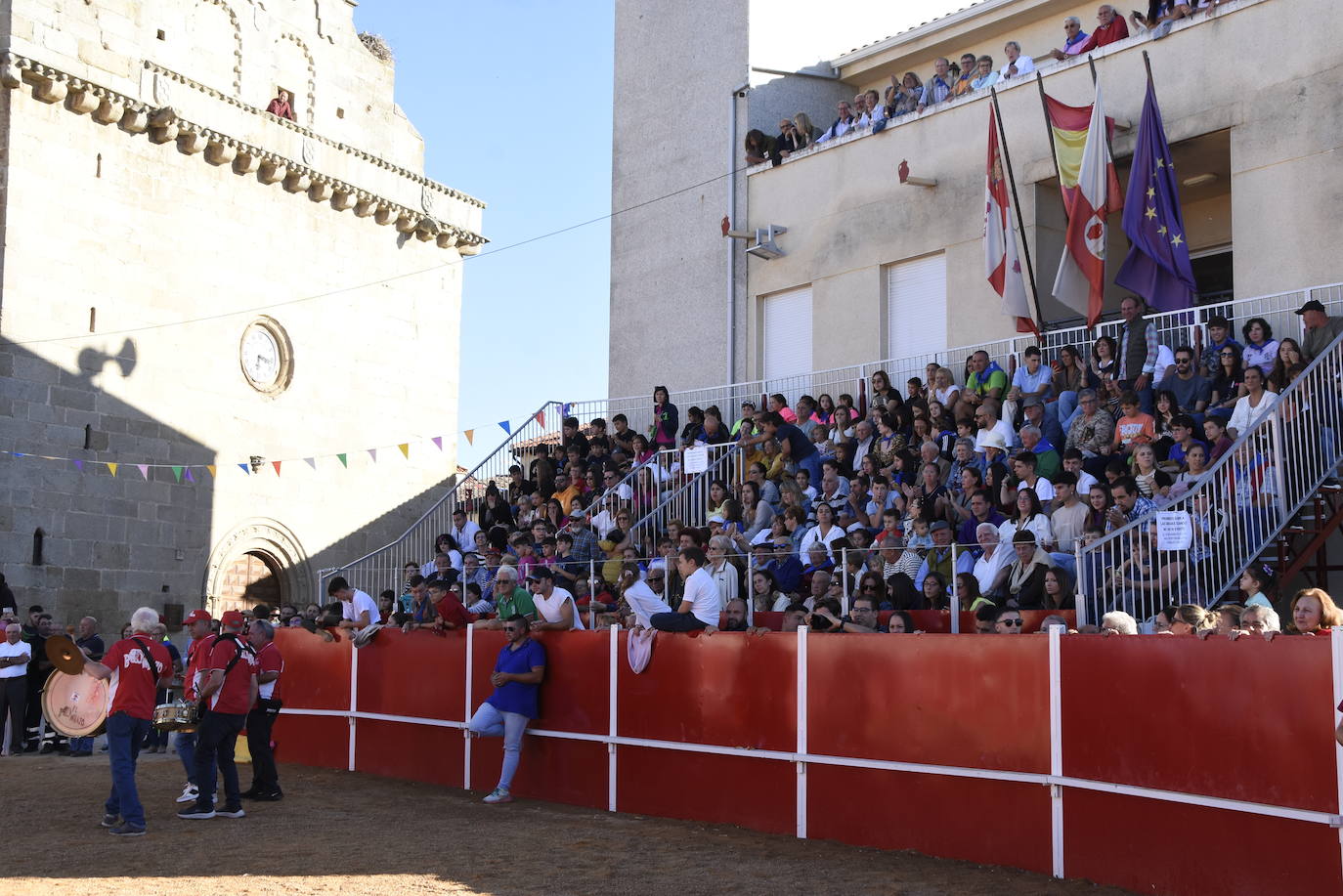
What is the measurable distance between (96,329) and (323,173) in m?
6.42

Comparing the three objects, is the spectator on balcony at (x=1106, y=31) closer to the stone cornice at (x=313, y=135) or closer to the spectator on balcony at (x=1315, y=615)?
the spectator on balcony at (x=1315, y=615)

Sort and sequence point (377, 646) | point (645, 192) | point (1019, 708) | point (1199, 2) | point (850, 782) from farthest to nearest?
point (645, 192)
point (1199, 2)
point (377, 646)
point (850, 782)
point (1019, 708)

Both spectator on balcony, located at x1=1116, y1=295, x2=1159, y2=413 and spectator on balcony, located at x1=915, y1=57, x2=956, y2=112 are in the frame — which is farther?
spectator on balcony, located at x1=915, y1=57, x2=956, y2=112

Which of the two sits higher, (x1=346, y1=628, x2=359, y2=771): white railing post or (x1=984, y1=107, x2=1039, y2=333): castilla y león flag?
(x1=984, y1=107, x2=1039, y2=333): castilla y león flag

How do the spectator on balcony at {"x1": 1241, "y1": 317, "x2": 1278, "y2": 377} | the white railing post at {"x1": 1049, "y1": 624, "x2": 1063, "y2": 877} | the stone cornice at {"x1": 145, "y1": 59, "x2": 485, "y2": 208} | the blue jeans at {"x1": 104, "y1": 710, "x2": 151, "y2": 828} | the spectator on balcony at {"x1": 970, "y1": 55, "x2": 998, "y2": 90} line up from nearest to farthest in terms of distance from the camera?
1. the white railing post at {"x1": 1049, "y1": 624, "x2": 1063, "y2": 877}
2. the blue jeans at {"x1": 104, "y1": 710, "x2": 151, "y2": 828}
3. the spectator on balcony at {"x1": 1241, "y1": 317, "x2": 1278, "y2": 377}
4. the spectator on balcony at {"x1": 970, "y1": 55, "x2": 998, "y2": 90}
5. the stone cornice at {"x1": 145, "y1": 59, "x2": 485, "y2": 208}

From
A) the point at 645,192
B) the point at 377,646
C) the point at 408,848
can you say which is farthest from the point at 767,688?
the point at 645,192

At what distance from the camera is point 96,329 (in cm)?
2558

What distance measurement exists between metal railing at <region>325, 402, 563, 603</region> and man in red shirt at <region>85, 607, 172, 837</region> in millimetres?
10852

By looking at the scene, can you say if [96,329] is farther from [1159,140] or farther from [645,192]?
[1159,140]

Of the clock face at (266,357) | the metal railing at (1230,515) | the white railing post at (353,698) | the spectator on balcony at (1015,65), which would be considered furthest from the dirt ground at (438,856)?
the clock face at (266,357)

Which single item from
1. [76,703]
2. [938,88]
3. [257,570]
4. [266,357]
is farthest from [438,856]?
[266,357]

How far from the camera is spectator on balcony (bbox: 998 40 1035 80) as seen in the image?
20.4 metres

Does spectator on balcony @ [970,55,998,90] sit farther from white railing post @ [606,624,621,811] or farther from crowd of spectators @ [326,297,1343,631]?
white railing post @ [606,624,621,811]

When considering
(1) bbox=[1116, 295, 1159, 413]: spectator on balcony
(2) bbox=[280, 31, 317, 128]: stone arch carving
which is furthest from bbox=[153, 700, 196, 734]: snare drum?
(2) bbox=[280, 31, 317, 128]: stone arch carving
